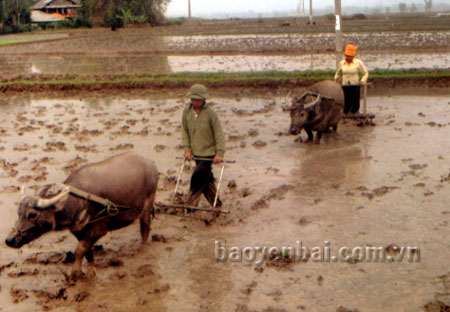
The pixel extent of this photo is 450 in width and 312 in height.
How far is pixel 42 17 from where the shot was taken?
57.0 meters

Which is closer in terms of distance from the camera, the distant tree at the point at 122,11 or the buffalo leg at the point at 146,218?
the buffalo leg at the point at 146,218

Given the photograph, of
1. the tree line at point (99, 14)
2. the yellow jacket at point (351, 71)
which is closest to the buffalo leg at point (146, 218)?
the yellow jacket at point (351, 71)

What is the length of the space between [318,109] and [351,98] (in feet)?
5.69

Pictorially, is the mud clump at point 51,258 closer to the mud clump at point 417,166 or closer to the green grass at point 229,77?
the mud clump at point 417,166

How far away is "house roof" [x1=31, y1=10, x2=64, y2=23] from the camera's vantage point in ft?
184

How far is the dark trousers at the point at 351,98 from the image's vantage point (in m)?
9.94

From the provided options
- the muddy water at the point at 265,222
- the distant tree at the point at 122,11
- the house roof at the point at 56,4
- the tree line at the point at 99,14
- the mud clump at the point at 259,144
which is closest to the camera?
the muddy water at the point at 265,222

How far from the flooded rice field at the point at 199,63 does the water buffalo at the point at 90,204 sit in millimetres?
12528

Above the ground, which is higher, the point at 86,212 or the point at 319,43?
the point at 319,43

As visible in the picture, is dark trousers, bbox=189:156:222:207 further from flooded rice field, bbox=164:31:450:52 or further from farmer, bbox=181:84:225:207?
flooded rice field, bbox=164:31:450:52

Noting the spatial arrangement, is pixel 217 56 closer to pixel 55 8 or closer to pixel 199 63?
pixel 199 63

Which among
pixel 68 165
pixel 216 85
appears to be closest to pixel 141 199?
pixel 68 165

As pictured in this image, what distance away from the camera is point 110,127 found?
10.2m

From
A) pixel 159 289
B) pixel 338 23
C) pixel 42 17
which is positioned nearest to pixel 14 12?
pixel 42 17
